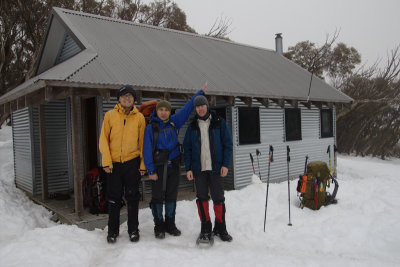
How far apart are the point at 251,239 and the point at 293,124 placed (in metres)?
7.08

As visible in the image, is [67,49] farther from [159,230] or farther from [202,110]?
[159,230]

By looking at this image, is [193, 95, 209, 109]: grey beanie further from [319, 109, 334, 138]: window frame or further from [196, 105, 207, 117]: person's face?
[319, 109, 334, 138]: window frame

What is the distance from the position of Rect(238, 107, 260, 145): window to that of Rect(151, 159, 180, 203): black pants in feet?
16.2

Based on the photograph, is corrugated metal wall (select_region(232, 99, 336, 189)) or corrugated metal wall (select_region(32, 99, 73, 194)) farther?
corrugated metal wall (select_region(232, 99, 336, 189))

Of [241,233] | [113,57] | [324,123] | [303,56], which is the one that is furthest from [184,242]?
[303,56]

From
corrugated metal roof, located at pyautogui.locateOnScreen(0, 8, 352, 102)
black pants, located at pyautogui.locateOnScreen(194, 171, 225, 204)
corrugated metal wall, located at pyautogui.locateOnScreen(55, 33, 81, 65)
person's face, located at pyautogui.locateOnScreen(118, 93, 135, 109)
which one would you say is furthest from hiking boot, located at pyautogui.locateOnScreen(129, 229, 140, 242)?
corrugated metal wall, located at pyautogui.locateOnScreen(55, 33, 81, 65)

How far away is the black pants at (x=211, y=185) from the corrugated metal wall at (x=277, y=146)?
4.54m

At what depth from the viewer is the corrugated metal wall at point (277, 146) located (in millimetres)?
9430

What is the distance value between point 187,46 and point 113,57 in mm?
3907

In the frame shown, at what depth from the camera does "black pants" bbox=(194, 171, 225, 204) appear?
4.71 m

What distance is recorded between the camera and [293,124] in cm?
1130

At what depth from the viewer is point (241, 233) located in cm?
516

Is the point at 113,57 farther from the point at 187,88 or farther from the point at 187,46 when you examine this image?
the point at 187,46

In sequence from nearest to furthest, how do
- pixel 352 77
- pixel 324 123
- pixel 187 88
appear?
pixel 187 88, pixel 324 123, pixel 352 77
